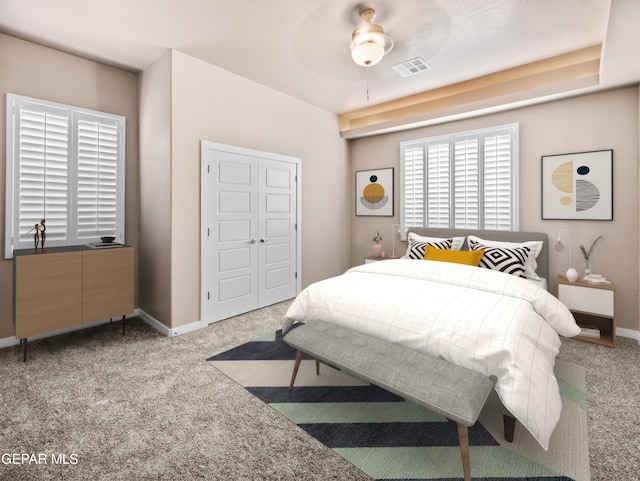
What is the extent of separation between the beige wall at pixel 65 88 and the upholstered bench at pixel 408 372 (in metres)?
2.80

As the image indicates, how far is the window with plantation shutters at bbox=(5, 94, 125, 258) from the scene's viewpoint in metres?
2.98

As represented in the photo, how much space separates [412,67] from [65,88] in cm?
355

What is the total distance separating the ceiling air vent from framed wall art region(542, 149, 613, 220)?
1.69 metres

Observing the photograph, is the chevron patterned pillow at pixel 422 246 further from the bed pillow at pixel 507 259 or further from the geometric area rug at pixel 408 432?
the geometric area rug at pixel 408 432

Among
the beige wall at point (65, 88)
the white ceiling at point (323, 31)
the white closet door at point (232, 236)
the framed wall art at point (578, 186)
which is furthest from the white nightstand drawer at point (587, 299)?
the beige wall at point (65, 88)

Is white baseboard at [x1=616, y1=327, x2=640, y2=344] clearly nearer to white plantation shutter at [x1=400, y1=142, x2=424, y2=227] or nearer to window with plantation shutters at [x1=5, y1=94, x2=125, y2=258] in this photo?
white plantation shutter at [x1=400, y1=142, x2=424, y2=227]

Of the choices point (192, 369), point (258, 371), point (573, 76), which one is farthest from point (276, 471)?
point (573, 76)

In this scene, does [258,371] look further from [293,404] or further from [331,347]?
[331,347]

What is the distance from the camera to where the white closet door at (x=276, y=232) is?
413 centimetres

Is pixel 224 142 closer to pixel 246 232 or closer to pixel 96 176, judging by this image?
pixel 246 232

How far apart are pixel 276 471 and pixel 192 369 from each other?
130cm

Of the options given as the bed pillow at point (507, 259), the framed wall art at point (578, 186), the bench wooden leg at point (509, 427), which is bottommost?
the bench wooden leg at point (509, 427)

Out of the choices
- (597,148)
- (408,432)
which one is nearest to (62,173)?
(408,432)

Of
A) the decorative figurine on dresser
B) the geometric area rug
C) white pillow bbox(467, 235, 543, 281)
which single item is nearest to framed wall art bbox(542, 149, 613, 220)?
white pillow bbox(467, 235, 543, 281)
